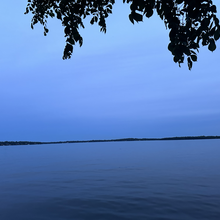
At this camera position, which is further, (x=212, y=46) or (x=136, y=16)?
(x=136, y=16)

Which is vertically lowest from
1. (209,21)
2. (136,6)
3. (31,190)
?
(31,190)

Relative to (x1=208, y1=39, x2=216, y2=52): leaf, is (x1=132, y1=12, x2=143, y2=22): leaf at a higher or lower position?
higher

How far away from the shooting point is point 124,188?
18281 millimetres

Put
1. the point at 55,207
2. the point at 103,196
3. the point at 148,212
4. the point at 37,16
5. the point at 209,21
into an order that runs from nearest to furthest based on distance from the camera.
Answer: the point at 209,21 < the point at 37,16 < the point at 148,212 < the point at 55,207 < the point at 103,196

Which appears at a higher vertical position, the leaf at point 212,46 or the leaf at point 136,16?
the leaf at point 136,16

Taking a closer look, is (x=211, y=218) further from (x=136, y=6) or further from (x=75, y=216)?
(x=136, y=6)

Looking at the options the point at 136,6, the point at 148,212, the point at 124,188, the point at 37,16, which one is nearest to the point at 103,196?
the point at 124,188

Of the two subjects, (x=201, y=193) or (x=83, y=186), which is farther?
(x=83, y=186)

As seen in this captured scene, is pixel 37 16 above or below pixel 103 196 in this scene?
above

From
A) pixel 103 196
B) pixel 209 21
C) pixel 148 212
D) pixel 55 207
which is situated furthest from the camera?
pixel 103 196

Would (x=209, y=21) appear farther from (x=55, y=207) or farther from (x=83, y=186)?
(x=83, y=186)

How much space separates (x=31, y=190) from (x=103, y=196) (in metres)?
6.88

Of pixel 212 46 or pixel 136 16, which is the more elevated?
pixel 136 16

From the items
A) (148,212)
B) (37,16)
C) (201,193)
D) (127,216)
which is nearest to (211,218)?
(148,212)
